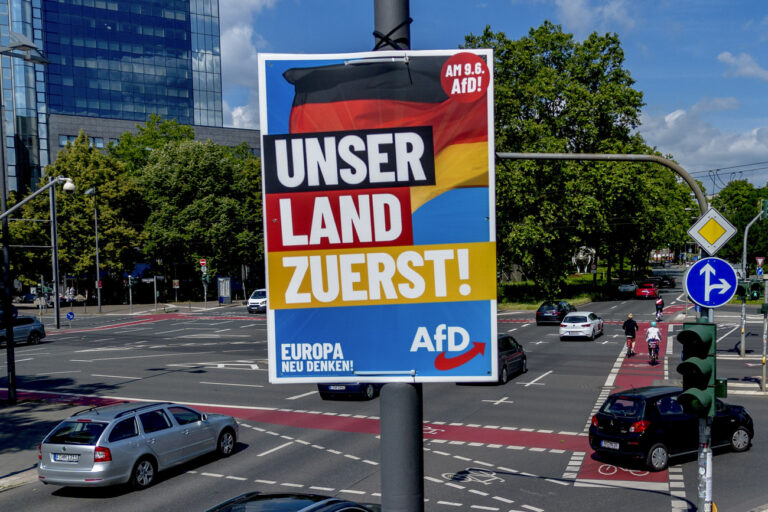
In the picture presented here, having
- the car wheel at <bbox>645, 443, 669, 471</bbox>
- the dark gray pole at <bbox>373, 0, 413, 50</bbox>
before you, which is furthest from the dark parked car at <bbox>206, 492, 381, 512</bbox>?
the car wheel at <bbox>645, 443, 669, 471</bbox>

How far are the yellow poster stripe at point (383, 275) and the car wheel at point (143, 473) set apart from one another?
10073mm

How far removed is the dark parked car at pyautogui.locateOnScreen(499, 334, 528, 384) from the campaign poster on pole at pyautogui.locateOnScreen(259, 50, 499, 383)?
19.2 m

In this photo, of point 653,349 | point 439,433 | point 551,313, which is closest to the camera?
point 439,433

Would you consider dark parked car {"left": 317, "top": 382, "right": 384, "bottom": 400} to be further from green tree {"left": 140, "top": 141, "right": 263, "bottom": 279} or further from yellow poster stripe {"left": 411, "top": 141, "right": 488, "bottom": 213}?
green tree {"left": 140, "top": 141, "right": 263, "bottom": 279}

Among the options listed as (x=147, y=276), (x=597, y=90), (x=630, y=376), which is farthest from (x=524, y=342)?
(x=147, y=276)

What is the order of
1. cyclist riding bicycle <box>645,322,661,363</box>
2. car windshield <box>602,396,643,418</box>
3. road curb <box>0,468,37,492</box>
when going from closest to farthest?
1. road curb <box>0,468,37,492</box>
2. car windshield <box>602,396,643,418</box>
3. cyclist riding bicycle <box>645,322,661,363</box>

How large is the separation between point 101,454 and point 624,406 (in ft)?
35.3

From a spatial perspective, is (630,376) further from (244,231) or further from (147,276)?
(147,276)

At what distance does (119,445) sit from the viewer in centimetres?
1324

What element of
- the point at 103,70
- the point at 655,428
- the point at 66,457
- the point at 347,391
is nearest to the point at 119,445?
the point at 66,457

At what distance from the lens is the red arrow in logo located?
4930 millimetres

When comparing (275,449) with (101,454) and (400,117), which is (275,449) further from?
(400,117)

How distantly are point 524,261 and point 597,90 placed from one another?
675 inches

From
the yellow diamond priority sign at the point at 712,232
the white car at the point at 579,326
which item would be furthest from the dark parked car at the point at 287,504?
the white car at the point at 579,326
